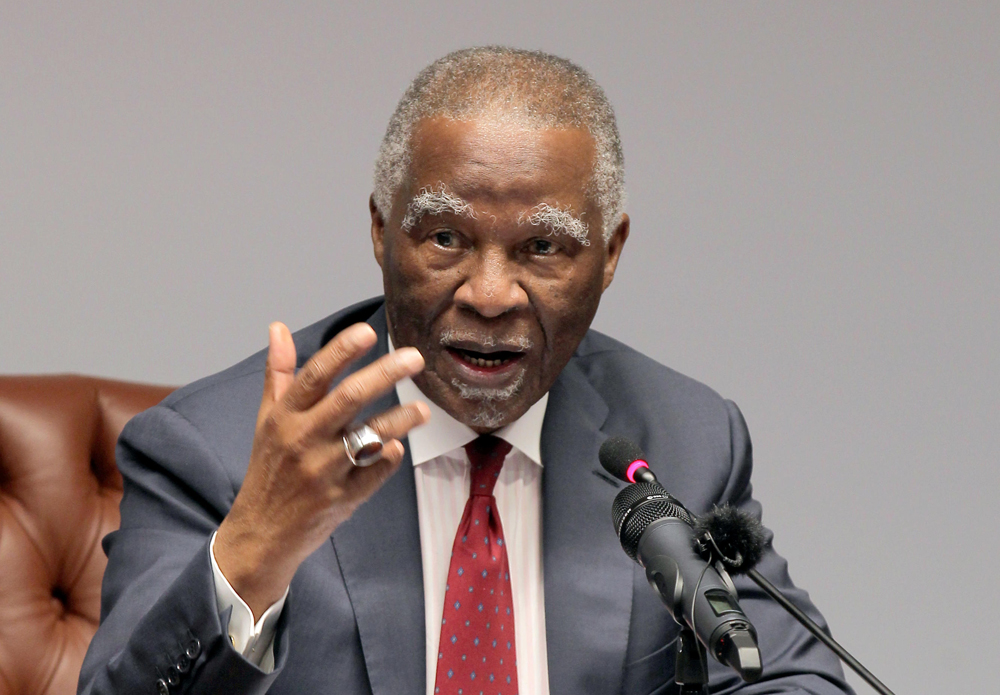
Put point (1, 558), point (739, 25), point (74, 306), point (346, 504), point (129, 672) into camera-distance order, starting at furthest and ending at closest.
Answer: point (739, 25) < point (74, 306) < point (1, 558) < point (129, 672) < point (346, 504)

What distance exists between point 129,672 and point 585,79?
121cm

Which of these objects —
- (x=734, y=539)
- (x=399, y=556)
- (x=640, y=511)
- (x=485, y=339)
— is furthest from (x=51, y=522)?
(x=734, y=539)

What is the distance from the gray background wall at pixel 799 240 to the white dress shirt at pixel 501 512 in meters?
0.92

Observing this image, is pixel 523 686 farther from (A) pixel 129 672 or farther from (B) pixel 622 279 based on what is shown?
(B) pixel 622 279

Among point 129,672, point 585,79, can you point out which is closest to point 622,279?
point 585,79

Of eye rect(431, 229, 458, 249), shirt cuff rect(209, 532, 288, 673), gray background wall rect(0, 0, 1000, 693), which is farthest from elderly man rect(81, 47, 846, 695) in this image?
gray background wall rect(0, 0, 1000, 693)

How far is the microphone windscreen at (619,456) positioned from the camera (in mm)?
1511

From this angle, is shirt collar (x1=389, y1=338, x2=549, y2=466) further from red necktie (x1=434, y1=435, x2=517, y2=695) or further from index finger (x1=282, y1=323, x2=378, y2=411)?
index finger (x1=282, y1=323, x2=378, y2=411)

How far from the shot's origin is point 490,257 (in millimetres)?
1871

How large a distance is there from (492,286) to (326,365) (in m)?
0.56

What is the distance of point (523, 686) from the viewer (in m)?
1.98

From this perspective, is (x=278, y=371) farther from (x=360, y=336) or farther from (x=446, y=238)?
(x=446, y=238)

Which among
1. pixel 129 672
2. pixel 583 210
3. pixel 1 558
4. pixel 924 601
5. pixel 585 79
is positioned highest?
pixel 585 79

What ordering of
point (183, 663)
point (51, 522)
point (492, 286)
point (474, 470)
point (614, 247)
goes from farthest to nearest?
point (51, 522) → point (614, 247) → point (474, 470) → point (492, 286) → point (183, 663)
